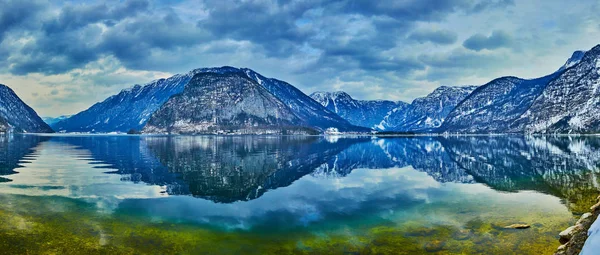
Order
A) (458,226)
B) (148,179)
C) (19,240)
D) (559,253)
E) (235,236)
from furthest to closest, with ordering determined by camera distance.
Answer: (148,179) < (458,226) < (235,236) < (19,240) < (559,253)

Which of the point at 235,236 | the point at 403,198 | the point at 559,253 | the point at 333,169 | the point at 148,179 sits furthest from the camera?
the point at 333,169

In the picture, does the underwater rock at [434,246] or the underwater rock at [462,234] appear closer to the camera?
the underwater rock at [434,246]

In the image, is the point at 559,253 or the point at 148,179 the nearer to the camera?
the point at 559,253

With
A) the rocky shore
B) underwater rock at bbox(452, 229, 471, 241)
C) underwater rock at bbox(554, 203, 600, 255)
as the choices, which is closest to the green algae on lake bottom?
underwater rock at bbox(452, 229, 471, 241)

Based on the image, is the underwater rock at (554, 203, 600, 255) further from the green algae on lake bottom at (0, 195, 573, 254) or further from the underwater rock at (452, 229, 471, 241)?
the underwater rock at (452, 229, 471, 241)

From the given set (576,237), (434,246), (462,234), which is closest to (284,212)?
(434,246)

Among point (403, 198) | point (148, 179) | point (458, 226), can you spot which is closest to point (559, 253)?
point (458, 226)

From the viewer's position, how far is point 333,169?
82.4m

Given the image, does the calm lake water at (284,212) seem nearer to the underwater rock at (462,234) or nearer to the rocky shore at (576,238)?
the underwater rock at (462,234)

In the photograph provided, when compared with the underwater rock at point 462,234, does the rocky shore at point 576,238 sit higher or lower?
higher

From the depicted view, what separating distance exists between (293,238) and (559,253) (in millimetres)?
17273

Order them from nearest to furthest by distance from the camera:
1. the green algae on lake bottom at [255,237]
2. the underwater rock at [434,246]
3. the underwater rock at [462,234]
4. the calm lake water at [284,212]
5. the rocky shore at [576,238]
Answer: the rocky shore at [576,238] → the underwater rock at [434,246] → the green algae on lake bottom at [255,237] → the calm lake water at [284,212] → the underwater rock at [462,234]

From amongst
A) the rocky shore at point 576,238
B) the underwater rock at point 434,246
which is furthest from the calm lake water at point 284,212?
the rocky shore at point 576,238

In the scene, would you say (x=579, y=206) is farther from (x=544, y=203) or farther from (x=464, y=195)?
(x=464, y=195)
